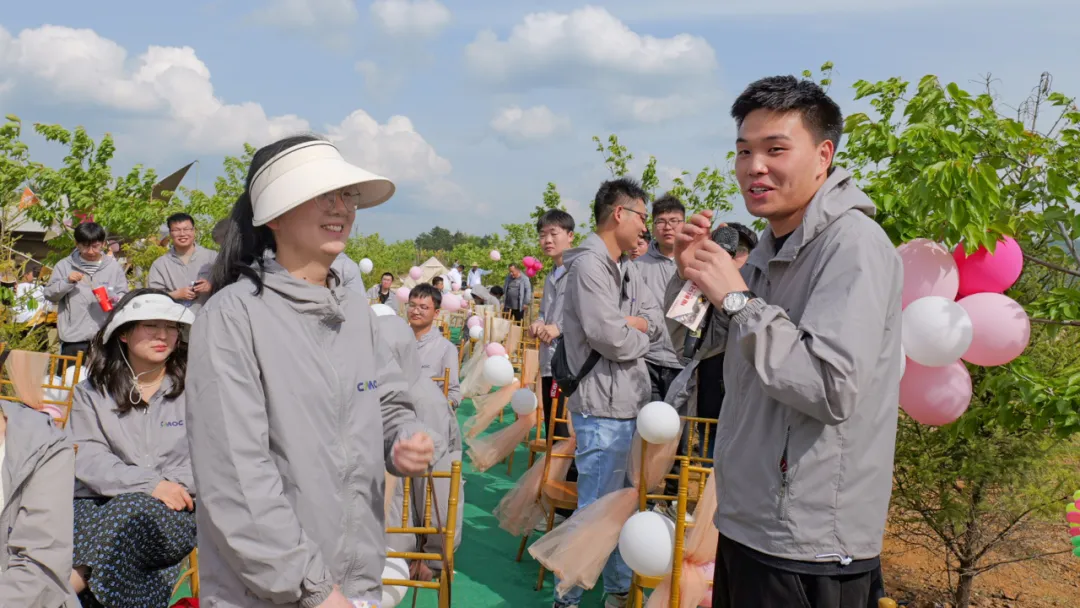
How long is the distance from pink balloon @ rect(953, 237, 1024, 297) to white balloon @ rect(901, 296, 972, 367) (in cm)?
37

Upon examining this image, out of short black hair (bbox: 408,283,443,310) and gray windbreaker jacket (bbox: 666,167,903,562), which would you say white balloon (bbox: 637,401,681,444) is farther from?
short black hair (bbox: 408,283,443,310)

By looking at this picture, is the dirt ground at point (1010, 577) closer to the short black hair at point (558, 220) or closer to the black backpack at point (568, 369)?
the black backpack at point (568, 369)

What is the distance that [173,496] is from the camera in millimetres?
2898

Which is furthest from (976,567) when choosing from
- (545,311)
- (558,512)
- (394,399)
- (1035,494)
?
(394,399)

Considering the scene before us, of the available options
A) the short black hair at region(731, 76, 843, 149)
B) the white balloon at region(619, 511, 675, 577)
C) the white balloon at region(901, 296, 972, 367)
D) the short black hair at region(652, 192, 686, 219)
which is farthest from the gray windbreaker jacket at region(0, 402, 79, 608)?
the short black hair at region(652, 192, 686, 219)

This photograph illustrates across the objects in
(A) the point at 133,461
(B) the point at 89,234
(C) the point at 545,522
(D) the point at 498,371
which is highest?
→ (B) the point at 89,234

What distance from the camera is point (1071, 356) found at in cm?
424

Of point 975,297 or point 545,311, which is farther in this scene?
point 545,311

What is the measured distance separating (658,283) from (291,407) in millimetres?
3343

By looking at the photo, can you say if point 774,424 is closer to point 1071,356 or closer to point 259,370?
point 259,370

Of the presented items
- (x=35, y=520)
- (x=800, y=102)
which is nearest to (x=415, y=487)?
(x=35, y=520)

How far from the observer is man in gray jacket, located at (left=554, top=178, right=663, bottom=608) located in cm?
375

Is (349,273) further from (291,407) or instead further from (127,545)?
(291,407)

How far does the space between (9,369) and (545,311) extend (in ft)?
13.0
